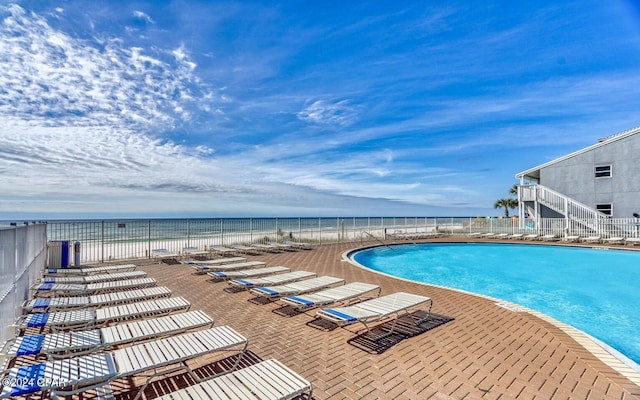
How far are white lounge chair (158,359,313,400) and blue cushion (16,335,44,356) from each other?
1.80 m

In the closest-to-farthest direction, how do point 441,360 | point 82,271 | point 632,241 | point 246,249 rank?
point 441,360 < point 82,271 < point 246,249 < point 632,241

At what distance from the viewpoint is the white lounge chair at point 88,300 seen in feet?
15.5

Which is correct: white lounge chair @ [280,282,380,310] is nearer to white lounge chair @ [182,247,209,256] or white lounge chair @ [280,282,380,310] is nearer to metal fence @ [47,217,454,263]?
white lounge chair @ [182,247,209,256]

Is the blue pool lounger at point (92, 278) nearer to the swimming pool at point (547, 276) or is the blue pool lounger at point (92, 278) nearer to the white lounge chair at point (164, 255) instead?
the white lounge chair at point (164, 255)

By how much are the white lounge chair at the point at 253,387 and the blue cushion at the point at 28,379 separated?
1055 millimetres

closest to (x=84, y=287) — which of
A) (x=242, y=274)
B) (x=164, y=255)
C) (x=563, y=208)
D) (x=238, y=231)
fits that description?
(x=242, y=274)

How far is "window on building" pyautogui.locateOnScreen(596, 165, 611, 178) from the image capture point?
19125 millimetres

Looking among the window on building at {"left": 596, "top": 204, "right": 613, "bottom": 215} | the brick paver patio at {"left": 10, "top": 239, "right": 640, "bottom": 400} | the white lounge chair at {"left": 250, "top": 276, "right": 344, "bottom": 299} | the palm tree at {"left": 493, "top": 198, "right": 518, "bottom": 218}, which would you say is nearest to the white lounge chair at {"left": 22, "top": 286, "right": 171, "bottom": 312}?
the brick paver patio at {"left": 10, "top": 239, "right": 640, "bottom": 400}

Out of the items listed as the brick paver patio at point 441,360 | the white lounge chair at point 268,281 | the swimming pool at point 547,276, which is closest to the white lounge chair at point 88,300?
the brick paver patio at point 441,360

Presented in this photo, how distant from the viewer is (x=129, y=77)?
1127cm

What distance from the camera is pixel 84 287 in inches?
240

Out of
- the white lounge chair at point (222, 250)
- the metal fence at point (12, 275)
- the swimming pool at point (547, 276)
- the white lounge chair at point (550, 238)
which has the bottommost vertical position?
the swimming pool at point (547, 276)

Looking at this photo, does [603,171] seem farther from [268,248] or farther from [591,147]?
[268,248]

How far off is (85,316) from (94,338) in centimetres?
109
